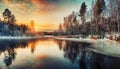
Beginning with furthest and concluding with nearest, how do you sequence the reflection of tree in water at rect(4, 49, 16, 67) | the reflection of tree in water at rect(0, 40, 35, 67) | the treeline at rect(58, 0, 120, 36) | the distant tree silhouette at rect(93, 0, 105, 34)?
the distant tree silhouette at rect(93, 0, 105, 34)
the treeline at rect(58, 0, 120, 36)
the reflection of tree in water at rect(0, 40, 35, 67)
the reflection of tree in water at rect(4, 49, 16, 67)

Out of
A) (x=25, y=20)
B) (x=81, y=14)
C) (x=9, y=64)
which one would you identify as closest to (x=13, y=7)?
(x=25, y=20)

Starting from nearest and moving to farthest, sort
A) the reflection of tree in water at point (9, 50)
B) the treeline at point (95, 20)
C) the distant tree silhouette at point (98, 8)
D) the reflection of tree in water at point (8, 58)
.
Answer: the reflection of tree in water at point (8, 58), the reflection of tree in water at point (9, 50), the treeline at point (95, 20), the distant tree silhouette at point (98, 8)

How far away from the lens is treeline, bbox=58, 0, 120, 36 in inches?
575

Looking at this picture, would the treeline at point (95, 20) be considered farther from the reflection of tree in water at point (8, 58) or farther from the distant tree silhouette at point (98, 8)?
the reflection of tree in water at point (8, 58)

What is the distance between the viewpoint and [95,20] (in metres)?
18.0

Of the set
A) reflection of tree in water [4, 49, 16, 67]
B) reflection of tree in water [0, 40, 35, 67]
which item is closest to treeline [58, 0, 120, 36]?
reflection of tree in water [0, 40, 35, 67]

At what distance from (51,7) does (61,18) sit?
3.01 ft

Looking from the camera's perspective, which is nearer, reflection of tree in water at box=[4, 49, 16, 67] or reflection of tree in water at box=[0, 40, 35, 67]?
reflection of tree in water at box=[4, 49, 16, 67]

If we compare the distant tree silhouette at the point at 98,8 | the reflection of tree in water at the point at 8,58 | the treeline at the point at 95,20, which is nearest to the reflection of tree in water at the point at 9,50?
the reflection of tree in water at the point at 8,58

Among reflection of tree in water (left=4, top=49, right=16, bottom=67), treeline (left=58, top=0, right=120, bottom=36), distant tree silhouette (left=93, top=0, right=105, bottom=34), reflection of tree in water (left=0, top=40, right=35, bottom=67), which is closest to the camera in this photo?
reflection of tree in water (left=4, top=49, right=16, bottom=67)

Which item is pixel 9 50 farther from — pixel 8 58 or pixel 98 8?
pixel 98 8

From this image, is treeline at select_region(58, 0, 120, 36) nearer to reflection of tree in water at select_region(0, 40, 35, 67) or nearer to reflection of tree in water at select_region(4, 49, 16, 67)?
reflection of tree in water at select_region(0, 40, 35, 67)

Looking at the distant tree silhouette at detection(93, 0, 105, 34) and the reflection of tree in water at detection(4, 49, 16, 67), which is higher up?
the distant tree silhouette at detection(93, 0, 105, 34)

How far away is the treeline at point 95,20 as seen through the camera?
1459cm
